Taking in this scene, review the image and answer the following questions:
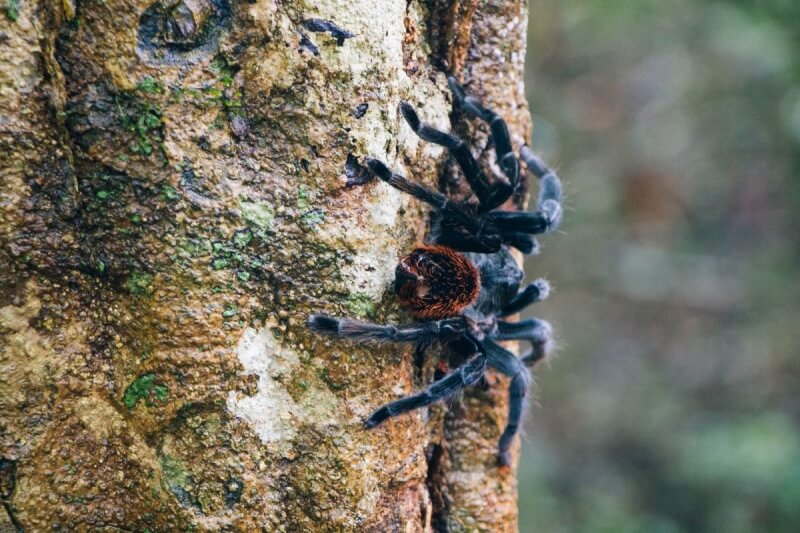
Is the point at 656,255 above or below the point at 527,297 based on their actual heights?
above

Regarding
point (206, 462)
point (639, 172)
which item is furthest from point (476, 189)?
point (639, 172)

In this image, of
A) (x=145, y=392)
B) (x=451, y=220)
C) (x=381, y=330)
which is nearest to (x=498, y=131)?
(x=451, y=220)

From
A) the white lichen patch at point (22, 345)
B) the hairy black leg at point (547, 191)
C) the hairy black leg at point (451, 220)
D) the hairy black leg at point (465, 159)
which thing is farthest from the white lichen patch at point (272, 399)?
the hairy black leg at point (547, 191)

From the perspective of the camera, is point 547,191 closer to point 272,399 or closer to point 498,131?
point 498,131

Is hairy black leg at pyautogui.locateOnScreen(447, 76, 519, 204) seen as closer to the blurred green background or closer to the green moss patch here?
the green moss patch

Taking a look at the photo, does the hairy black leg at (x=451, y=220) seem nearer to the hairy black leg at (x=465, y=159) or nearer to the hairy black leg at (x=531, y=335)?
the hairy black leg at (x=465, y=159)

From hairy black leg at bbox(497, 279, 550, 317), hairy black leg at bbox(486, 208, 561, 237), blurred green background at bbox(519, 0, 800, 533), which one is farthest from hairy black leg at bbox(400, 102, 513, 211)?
blurred green background at bbox(519, 0, 800, 533)
